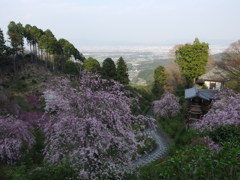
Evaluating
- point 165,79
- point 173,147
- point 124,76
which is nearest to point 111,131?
point 173,147

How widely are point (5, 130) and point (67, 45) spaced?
4055 cm

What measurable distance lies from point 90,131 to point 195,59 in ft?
100

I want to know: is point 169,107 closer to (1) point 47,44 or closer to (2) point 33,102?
(2) point 33,102

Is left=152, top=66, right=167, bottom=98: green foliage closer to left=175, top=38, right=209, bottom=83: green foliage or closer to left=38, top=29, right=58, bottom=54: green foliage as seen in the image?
left=175, top=38, right=209, bottom=83: green foliage

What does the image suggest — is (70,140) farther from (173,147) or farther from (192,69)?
(192,69)

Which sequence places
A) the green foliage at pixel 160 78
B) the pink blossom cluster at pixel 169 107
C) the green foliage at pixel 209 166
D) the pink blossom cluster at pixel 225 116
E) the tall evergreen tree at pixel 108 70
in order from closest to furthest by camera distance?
the green foliage at pixel 209 166 → the pink blossom cluster at pixel 225 116 → the pink blossom cluster at pixel 169 107 → the tall evergreen tree at pixel 108 70 → the green foliage at pixel 160 78

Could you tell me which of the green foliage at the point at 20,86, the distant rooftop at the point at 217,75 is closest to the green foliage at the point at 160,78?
the distant rooftop at the point at 217,75

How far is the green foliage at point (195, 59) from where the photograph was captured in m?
32.8

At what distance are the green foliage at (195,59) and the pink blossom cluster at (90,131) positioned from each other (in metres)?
28.4

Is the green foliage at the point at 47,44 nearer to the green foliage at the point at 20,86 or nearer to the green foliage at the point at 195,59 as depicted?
the green foliage at the point at 20,86

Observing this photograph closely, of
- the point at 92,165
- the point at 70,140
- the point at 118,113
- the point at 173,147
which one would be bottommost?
the point at 173,147

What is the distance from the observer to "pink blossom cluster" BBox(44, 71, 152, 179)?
7.09 meters

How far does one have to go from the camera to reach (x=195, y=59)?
33031 mm

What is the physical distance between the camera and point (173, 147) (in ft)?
53.9
